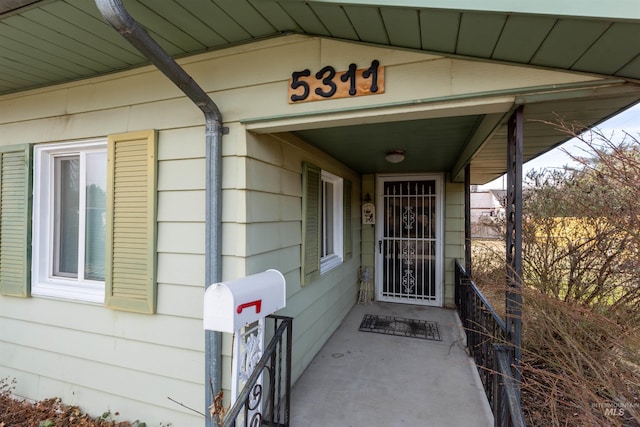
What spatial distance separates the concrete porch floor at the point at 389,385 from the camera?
211 cm

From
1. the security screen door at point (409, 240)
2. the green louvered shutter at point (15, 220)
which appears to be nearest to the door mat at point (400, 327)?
the security screen door at point (409, 240)

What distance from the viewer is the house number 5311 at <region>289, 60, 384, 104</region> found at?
1.62m

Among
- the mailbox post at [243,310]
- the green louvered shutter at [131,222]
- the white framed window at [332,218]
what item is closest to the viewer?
the mailbox post at [243,310]

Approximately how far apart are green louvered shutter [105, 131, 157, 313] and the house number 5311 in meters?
1.09

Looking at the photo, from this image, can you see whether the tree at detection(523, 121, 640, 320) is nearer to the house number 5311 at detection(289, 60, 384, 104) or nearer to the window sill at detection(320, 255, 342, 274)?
the house number 5311 at detection(289, 60, 384, 104)

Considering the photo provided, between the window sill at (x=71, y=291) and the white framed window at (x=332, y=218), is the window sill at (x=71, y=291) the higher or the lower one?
the lower one

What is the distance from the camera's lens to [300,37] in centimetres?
178

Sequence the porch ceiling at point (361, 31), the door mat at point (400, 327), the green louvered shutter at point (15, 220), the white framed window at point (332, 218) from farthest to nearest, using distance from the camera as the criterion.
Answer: the white framed window at point (332, 218) → the door mat at point (400, 327) → the green louvered shutter at point (15, 220) → the porch ceiling at point (361, 31)

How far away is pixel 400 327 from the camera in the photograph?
3.76m

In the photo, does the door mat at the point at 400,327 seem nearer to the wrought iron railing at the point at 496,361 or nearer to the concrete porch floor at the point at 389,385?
the concrete porch floor at the point at 389,385

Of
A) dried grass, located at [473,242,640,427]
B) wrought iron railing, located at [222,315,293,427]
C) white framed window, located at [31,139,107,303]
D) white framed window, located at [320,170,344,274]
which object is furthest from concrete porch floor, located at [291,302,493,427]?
white framed window, located at [31,139,107,303]

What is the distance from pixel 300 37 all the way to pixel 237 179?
94 cm

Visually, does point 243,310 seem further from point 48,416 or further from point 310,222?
point 48,416

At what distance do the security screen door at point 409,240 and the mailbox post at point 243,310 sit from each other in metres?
3.45
